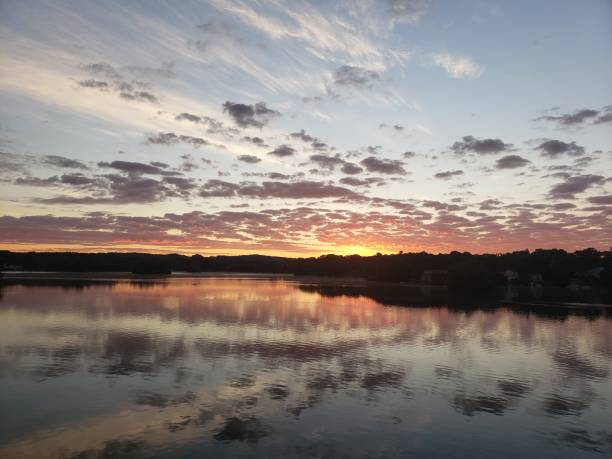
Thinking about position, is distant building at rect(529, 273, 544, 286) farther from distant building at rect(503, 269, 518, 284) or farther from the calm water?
the calm water

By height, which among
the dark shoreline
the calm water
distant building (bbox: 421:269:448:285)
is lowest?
the calm water

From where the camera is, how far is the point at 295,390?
2005cm

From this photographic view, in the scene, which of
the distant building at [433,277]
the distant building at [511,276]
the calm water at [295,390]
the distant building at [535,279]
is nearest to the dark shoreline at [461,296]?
the calm water at [295,390]

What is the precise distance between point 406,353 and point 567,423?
39.3 ft

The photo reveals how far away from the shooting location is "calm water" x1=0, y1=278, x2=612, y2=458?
47.9ft

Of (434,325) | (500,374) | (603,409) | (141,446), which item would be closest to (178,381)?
(141,446)

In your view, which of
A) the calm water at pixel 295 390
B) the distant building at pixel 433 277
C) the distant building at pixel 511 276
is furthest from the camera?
the distant building at pixel 511 276

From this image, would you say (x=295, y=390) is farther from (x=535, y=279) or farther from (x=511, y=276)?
(x=511, y=276)

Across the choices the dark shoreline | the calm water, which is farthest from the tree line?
the calm water

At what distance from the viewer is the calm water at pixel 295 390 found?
47.9ft

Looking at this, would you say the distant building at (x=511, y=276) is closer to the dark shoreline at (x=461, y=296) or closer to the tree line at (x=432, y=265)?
the tree line at (x=432, y=265)

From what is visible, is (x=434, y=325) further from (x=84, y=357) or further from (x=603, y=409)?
(x=84, y=357)

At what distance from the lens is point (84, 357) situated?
81.9 ft

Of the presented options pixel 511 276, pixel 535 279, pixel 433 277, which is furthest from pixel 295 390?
pixel 511 276
